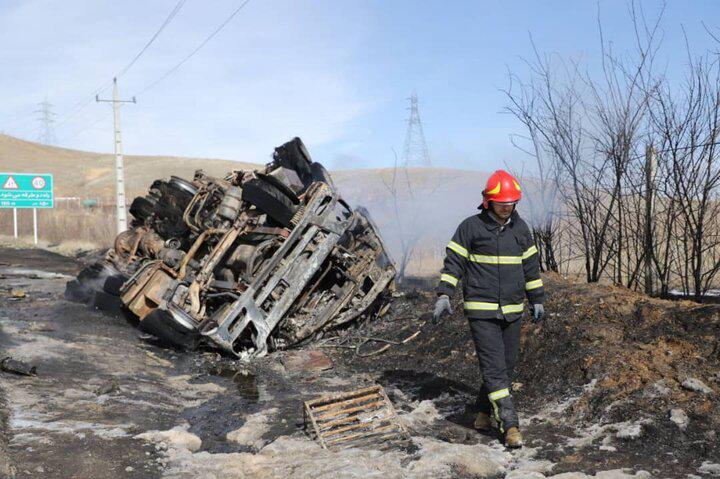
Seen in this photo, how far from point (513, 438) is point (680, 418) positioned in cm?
103

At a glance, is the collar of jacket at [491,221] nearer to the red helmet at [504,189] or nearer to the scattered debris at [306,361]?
the red helmet at [504,189]

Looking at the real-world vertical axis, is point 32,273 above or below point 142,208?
below

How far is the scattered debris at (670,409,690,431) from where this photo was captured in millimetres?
3927

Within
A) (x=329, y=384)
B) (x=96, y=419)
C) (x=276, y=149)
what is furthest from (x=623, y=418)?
(x=276, y=149)

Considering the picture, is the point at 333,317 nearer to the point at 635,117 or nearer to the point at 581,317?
the point at 581,317

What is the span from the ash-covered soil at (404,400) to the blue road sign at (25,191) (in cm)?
2090

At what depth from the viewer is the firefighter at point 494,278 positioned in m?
4.15

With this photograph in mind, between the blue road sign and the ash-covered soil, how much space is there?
68.6 ft

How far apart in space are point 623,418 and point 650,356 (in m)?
0.74

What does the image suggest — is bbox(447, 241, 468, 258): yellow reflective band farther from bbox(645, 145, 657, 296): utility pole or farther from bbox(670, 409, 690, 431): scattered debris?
bbox(645, 145, 657, 296): utility pole

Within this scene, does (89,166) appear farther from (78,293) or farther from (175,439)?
Result: (175,439)

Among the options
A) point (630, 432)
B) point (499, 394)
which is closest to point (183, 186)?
point (499, 394)

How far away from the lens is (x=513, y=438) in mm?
3996

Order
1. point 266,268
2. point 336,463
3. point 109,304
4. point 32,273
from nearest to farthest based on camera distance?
point 336,463
point 266,268
point 109,304
point 32,273
